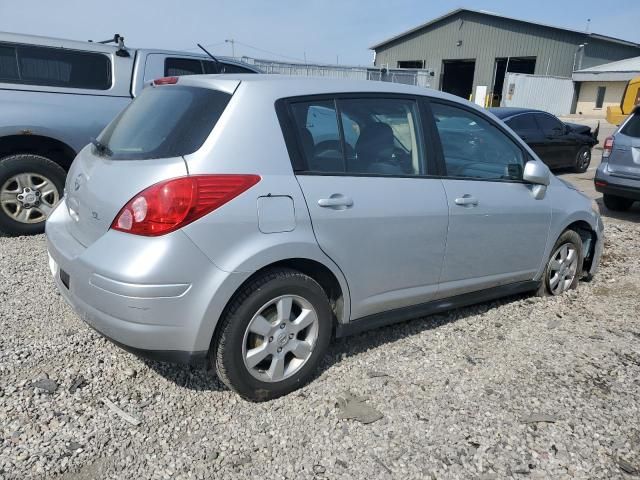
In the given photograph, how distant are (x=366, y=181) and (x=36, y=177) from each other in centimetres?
397

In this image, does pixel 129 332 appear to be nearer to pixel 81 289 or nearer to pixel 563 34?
pixel 81 289

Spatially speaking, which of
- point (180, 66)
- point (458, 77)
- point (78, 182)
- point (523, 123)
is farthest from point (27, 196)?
point (458, 77)

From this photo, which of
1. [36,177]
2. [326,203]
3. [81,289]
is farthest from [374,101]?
[36,177]

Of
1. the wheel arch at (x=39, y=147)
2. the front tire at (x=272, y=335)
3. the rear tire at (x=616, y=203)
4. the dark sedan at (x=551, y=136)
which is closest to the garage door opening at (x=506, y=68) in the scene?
the dark sedan at (x=551, y=136)

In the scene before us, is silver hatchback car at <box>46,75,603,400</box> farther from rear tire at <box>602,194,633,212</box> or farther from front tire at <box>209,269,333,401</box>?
rear tire at <box>602,194,633,212</box>

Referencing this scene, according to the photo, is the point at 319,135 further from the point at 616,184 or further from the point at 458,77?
the point at 458,77

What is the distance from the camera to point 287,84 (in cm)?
280

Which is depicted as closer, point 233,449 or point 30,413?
point 233,449

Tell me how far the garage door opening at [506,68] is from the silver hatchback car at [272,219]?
3823cm

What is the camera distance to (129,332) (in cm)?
242

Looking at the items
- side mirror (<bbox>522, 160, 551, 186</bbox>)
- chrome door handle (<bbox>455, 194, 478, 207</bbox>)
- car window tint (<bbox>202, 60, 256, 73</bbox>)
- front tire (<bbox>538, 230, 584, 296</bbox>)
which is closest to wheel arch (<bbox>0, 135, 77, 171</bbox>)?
car window tint (<bbox>202, 60, 256, 73</bbox>)

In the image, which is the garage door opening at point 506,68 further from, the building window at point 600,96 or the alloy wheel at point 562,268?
the alloy wheel at point 562,268

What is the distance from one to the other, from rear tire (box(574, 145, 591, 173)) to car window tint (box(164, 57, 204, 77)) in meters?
9.33

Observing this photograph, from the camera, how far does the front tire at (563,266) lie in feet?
14.1
